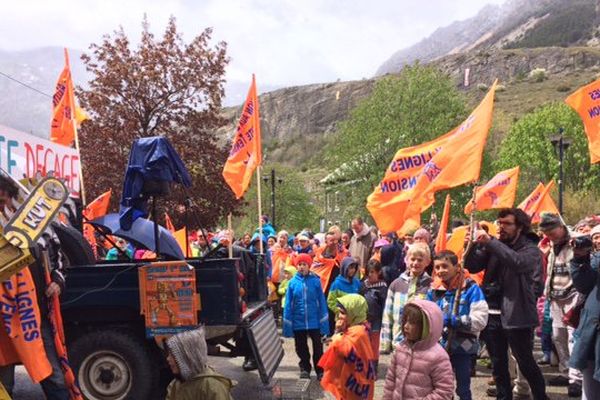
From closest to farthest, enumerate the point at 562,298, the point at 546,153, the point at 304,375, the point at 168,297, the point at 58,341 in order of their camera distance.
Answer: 1. the point at 58,341
2. the point at 168,297
3. the point at 562,298
4. the point at 304,375
5. the point at 546,153

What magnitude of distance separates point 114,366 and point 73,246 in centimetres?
120

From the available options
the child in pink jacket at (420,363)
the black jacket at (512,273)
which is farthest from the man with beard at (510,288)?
the child in pink jacket at (420,363)

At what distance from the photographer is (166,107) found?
2041 cm

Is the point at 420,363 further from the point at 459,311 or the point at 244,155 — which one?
the point at 244,155

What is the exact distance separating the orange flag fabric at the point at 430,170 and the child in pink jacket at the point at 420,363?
2.26 meters

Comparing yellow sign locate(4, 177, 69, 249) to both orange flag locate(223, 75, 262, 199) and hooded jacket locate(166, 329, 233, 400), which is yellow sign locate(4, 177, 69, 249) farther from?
orange flag locate(223, 75, 262, 199)

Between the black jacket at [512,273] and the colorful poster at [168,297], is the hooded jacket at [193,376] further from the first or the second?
the black jacket at [512,273]

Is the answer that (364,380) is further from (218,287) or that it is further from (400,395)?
A: (218,287)

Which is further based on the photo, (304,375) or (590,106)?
(590,106)

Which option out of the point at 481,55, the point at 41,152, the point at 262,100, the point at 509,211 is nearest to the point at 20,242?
the point at 41,152

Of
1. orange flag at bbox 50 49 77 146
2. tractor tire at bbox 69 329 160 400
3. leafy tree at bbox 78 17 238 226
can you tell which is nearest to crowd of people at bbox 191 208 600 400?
tractor tire at bbox 69 329 160 400

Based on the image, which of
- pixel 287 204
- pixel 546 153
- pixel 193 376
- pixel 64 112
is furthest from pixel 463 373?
pixel 287 204

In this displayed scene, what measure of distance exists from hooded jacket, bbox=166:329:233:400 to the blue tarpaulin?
3021 millimetres

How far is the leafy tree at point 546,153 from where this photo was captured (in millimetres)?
36031
